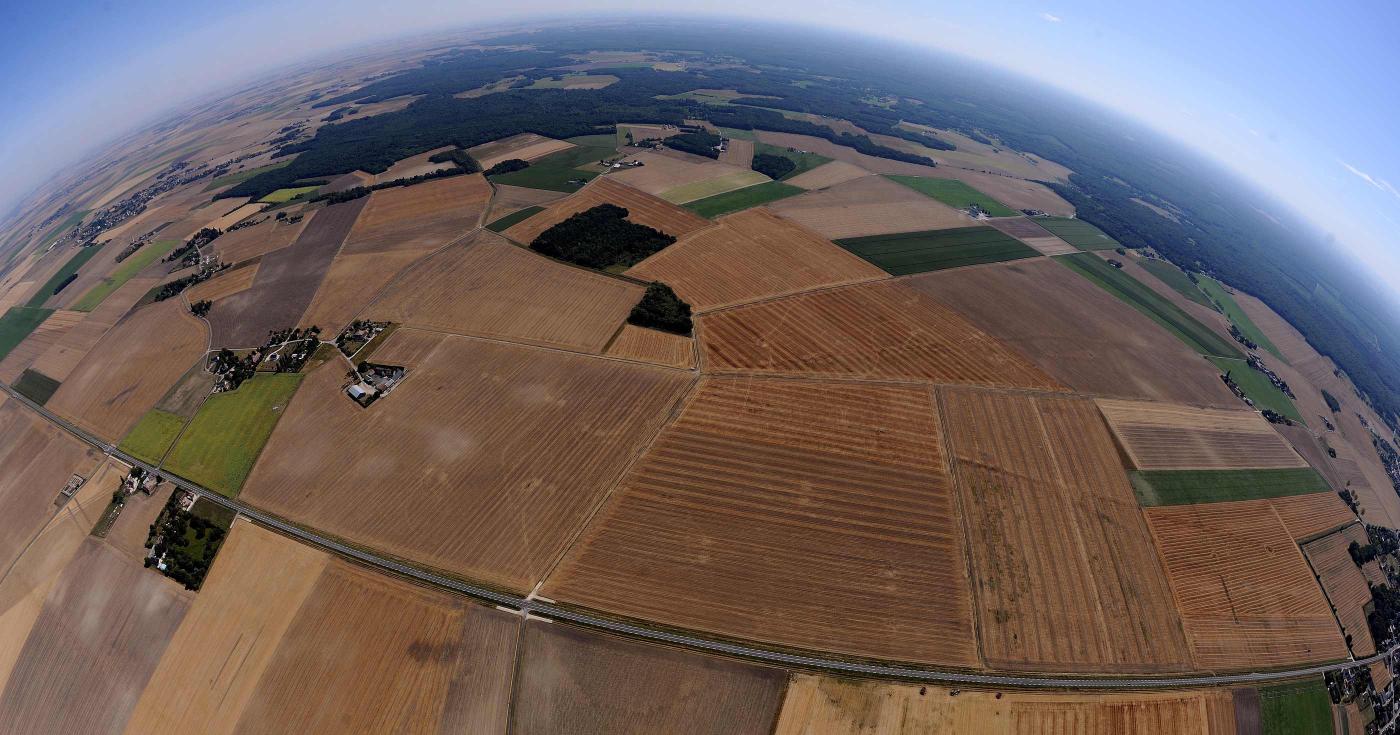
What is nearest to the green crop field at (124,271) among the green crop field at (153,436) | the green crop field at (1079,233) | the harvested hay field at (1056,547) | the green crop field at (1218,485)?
the green crop field at (153,436)

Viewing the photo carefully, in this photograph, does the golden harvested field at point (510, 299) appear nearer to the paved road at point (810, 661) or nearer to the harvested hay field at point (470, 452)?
the harvested hay field at point (470, 452)

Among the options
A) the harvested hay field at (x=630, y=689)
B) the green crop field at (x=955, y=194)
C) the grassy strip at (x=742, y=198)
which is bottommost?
the harvested hay field at (x=630, y=689)

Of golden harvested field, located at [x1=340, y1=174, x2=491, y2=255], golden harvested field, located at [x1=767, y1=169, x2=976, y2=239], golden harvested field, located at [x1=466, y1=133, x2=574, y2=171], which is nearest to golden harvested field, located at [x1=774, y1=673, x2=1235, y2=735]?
golden harvested field, located at [x1=767, y1=169, x2=976, y2=239]

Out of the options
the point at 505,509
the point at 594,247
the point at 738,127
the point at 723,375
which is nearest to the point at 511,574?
the point at 505,509

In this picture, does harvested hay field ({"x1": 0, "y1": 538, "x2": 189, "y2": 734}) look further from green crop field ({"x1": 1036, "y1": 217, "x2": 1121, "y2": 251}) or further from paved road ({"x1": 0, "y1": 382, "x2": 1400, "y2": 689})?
green crop field ({"x1": 1036, "y1": 217, "x2": 1121, "y2": 251})

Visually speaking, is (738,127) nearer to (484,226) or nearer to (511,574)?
(484,226)

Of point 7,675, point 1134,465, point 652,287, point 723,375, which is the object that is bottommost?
point 7,675
